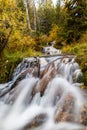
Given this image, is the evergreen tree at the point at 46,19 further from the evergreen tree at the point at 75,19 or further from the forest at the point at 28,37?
the evergreen tree at the point at 75,19

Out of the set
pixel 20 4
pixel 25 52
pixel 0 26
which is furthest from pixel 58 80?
pixel 20 4

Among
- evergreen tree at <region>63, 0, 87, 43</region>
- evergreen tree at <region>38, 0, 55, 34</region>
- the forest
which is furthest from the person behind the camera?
evergreen tree at <region>38, 0, 55, 34</region>

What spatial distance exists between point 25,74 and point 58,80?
206cm

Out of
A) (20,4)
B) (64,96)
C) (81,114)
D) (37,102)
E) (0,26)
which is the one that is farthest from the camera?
(20,4)

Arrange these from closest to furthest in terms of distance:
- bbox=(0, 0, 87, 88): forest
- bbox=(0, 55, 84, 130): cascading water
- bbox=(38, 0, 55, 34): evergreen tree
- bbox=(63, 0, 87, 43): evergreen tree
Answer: bbox=(0, 55, 84, 130): cascading water < bbox=(0, 0, 87, 88): forest < bbox=(63, 0, 87, 43): evergreen tree < bbox=(38, 0, 55, 34): evergreen tree

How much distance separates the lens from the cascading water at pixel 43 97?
7.71 m

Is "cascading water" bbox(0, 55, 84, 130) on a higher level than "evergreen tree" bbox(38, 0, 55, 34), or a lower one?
lower

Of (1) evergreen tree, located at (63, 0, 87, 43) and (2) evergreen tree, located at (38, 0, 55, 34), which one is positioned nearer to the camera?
(1) evergreen tree, located at (63, 0, 87, 43)

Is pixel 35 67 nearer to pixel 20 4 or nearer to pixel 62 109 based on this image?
pixel 62 109

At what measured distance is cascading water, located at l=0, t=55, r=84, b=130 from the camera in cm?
771

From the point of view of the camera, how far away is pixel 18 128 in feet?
25.3

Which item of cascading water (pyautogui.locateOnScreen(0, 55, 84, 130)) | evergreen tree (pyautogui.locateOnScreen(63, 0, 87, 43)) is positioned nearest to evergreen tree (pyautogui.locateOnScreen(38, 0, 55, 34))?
evergreen tree (pyautogui.locateOnScreen(63, 0, 87, 43))

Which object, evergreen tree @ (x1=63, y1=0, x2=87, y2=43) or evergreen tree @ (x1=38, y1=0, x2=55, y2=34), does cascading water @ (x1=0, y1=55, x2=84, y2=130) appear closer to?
evergreen tree @ (x1=63, y1=0, x2=87, y2=43)

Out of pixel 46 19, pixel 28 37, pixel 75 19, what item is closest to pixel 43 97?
pixel 28 37
